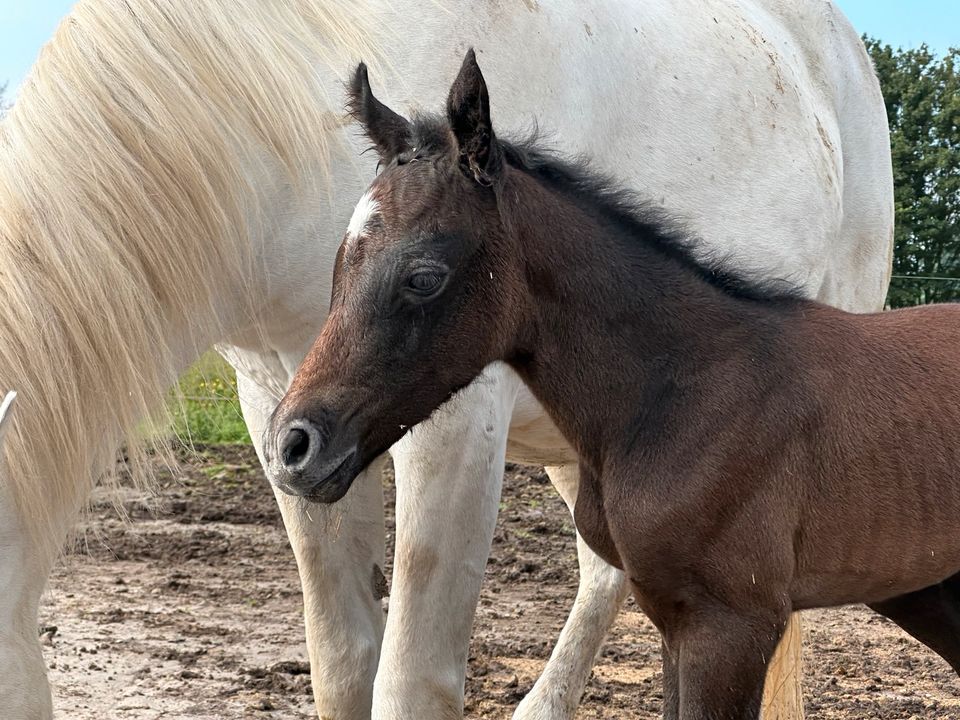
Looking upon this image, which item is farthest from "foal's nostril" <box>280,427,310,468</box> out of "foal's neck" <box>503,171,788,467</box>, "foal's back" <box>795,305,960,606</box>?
"foal's back" <box>795,305,960,606</box>

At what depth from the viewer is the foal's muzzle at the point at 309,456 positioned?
7.34 ft

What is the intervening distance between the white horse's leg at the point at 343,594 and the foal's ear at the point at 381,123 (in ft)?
3.87

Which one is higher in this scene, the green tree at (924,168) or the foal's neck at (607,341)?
the green tree at (924,168)

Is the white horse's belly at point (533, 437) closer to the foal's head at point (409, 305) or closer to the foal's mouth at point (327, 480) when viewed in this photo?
the foal's head at point (409, 305)

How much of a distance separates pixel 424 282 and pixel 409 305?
0.05 meters

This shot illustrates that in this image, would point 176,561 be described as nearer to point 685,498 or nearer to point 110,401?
point 110,401

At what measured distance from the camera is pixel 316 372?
230cm

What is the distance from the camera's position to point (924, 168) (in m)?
6.66

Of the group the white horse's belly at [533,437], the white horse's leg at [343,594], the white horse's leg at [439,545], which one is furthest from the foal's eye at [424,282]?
the white horse's leg at [343,594]

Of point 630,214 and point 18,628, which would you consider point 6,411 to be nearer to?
point 18,628

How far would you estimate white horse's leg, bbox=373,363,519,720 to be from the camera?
2957 millimetres

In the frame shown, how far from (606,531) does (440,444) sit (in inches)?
21.6

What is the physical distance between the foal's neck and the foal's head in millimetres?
77

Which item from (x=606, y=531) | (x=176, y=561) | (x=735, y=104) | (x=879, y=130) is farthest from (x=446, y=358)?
(x=176, y=561)
